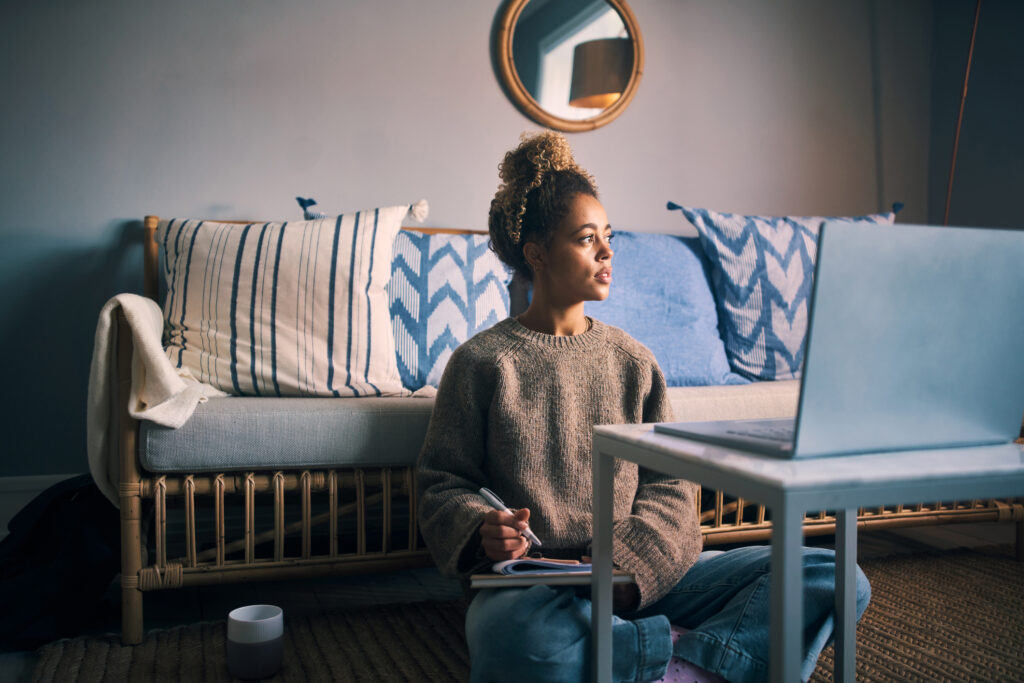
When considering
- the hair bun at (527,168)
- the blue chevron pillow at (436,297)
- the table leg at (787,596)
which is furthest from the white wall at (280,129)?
the table leg at (787,596)

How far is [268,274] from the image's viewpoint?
163cm

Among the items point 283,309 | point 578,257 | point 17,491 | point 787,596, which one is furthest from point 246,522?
point 787,596

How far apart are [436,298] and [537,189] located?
2.20 ft

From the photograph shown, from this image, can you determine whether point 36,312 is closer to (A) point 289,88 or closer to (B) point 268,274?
(B) point 268,274

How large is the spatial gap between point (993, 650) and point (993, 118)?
185 centimetres

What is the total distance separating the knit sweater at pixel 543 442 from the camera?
3.42 ft

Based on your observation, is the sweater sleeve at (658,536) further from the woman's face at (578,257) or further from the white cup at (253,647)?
the white cup at (253,647)

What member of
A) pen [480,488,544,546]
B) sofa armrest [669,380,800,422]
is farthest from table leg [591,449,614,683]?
sofa armrest [669,380,800,422]

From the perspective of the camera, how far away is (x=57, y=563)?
140 centimetres

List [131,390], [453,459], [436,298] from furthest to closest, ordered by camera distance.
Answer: [436,298], [131,390], [453,459]

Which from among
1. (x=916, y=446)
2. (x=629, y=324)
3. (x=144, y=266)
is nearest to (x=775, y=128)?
(x=629, y=324)

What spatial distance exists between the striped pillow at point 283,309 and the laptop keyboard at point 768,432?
105 cm

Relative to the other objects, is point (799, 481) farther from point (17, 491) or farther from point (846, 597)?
point (17, 491)

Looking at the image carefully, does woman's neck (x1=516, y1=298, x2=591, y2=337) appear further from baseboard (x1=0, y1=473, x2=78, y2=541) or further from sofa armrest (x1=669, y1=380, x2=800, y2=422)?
baseboard (x1=0, y1=473, x2=78, y2=541)
